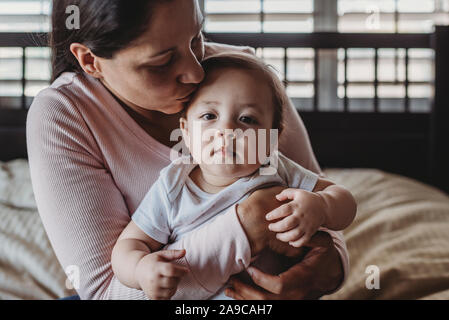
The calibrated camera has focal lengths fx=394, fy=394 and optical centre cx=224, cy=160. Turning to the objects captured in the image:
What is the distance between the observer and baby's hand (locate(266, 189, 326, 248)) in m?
0.43

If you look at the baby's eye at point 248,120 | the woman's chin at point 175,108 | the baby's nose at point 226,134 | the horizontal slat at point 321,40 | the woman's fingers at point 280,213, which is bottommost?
the woman's fingers at point 280,213

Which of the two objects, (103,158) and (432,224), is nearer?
(103,158)

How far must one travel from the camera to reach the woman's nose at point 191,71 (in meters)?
0.49

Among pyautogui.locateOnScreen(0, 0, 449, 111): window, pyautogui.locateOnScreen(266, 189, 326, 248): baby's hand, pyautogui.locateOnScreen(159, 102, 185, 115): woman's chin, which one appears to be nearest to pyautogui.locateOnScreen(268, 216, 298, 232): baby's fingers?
pyautogui.locateOnScreen(266, 189, 326, 248): baby's hand

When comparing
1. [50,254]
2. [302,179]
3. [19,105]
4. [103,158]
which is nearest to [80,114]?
[103,158]

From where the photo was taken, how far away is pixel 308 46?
1.73 meters

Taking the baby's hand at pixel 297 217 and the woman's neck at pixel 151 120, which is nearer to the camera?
the baby's hand at pixel 297 217

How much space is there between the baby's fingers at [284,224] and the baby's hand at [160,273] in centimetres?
10

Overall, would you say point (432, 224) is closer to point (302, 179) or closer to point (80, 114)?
point (302, 179)

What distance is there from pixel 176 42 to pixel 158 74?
0.05m

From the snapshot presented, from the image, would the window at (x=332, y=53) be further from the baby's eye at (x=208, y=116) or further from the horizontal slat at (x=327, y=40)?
Result: the baby's eye at (x=208, y=116)

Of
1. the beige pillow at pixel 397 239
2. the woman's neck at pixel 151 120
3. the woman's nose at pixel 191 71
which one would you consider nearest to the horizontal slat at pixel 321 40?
Result: the beige pillow at pixel 397 239

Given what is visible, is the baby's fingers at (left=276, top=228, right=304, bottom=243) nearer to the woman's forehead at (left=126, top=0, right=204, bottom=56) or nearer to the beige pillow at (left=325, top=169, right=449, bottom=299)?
the woman's forehead at (left=126, top=0, right=204, bottom=56)

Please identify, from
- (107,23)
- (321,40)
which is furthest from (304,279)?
(321,40)
